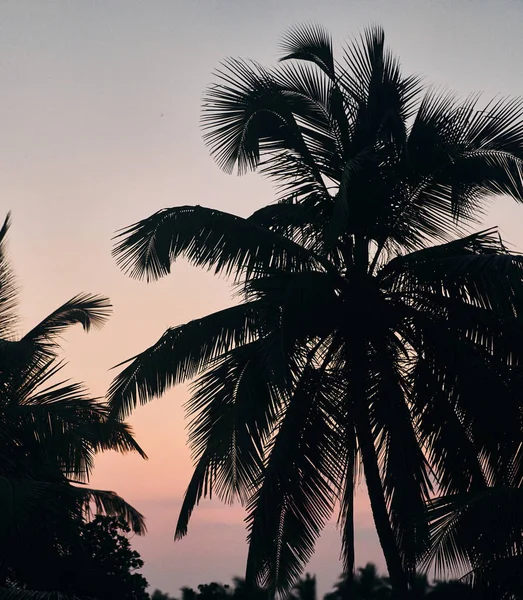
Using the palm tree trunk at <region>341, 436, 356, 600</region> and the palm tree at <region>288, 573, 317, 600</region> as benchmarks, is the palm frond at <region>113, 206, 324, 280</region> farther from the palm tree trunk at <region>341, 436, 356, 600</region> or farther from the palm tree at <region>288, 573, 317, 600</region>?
the palm tree at <region>288, 573, 317, 600</region>

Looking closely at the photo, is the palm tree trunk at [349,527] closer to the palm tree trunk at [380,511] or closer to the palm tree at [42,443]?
the palm tree trunk at [380,511]

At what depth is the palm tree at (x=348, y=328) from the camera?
11.4m

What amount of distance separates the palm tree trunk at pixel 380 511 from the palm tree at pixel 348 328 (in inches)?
0.8

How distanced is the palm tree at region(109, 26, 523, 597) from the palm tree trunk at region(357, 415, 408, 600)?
0.8 inches

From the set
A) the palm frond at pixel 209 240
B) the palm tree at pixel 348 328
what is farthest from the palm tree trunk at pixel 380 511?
the palm frond at pixel 209 240

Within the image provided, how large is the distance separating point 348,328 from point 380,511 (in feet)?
8.03

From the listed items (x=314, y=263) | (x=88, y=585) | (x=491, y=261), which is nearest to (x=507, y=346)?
(x=491, y=261)

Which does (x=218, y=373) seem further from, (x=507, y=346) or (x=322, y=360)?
(x=507, y=346)

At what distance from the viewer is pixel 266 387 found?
12.2 meters

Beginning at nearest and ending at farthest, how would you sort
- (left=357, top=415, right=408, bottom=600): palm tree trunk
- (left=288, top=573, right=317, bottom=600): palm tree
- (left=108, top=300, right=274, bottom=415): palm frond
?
(left=357, top=415, right=408, bottom=600): palm tree trunk, (left=108, top=300, right=274, bottom=415): palm frond, (left=288, top=573, right=317, bottom=600): palm tree

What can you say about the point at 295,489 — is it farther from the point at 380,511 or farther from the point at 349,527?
the point at 349,527

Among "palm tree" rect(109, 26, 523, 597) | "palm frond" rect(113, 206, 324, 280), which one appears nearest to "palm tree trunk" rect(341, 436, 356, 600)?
"palm tree" rect(109, 26, 523, 597)

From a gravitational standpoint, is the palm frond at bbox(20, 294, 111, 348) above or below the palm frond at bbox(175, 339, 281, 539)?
above

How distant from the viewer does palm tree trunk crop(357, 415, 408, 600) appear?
11.1m
